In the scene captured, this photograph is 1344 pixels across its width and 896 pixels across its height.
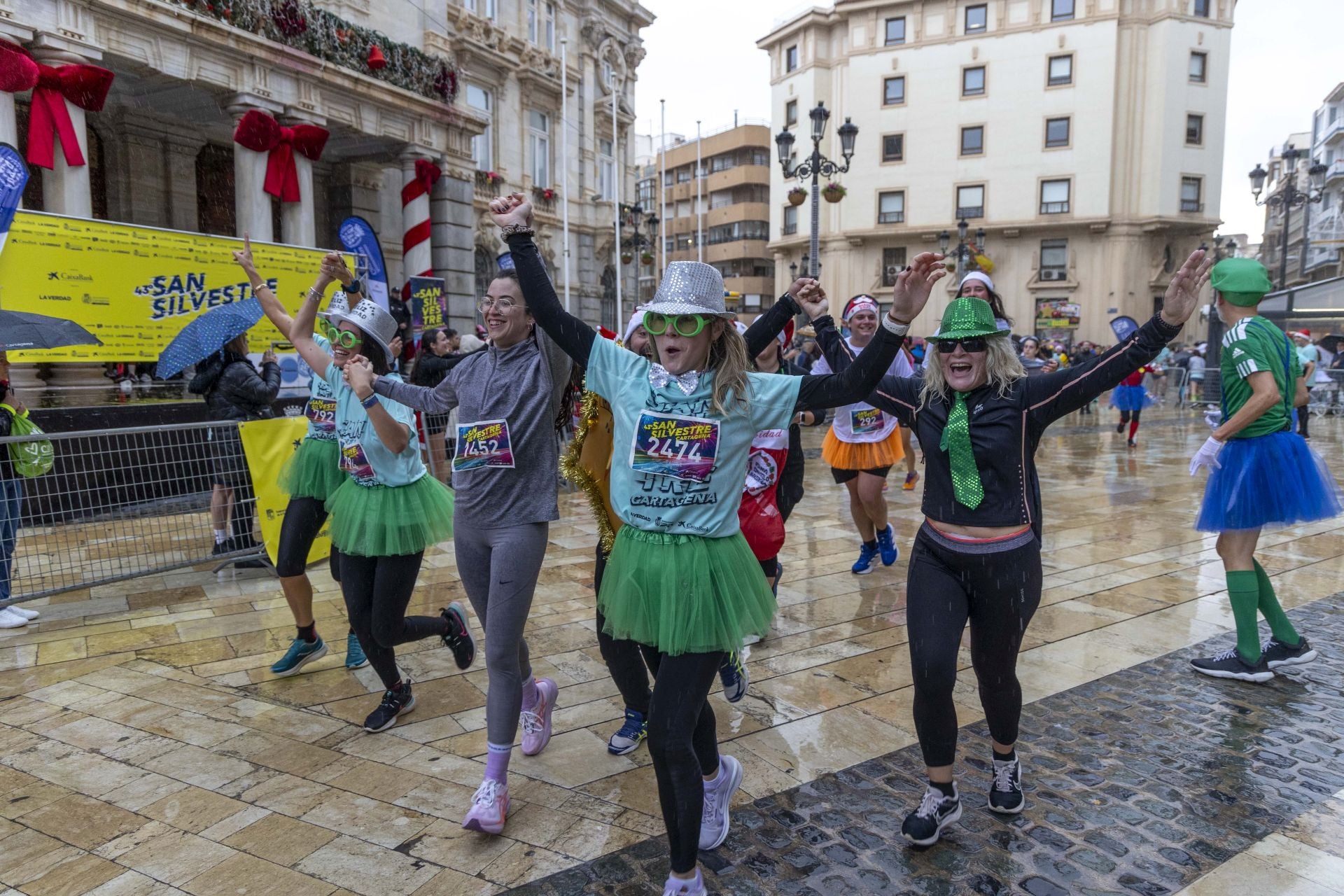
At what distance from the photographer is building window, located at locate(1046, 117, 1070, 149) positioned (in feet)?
130

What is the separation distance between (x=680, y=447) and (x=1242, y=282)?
3.73 meters

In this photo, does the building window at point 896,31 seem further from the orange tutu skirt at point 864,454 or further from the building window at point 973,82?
the orange tutu skirt at point 864,454

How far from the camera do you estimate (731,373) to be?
282cm

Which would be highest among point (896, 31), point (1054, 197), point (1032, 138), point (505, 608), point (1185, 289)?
point (896, 31)

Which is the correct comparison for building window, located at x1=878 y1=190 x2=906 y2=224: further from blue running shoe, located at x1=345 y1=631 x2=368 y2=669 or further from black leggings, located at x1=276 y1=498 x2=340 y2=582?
black leggings, located at x1=276 y1=498 x2=340 y2=582

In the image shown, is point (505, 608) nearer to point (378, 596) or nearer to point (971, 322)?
point (378, 596)

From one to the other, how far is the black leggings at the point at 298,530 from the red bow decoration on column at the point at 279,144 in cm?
1200

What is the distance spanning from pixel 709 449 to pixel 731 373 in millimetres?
262

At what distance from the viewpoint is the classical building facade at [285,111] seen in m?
12.1

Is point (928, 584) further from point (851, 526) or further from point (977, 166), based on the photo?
point (977, 166)

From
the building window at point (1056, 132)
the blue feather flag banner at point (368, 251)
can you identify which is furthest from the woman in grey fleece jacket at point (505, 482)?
the building window at point (1056, 132)

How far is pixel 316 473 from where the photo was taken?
181 inches

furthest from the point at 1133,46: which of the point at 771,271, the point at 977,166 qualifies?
the point at 771,271

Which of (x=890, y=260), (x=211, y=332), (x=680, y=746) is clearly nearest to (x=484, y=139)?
(x=211, y=332)
